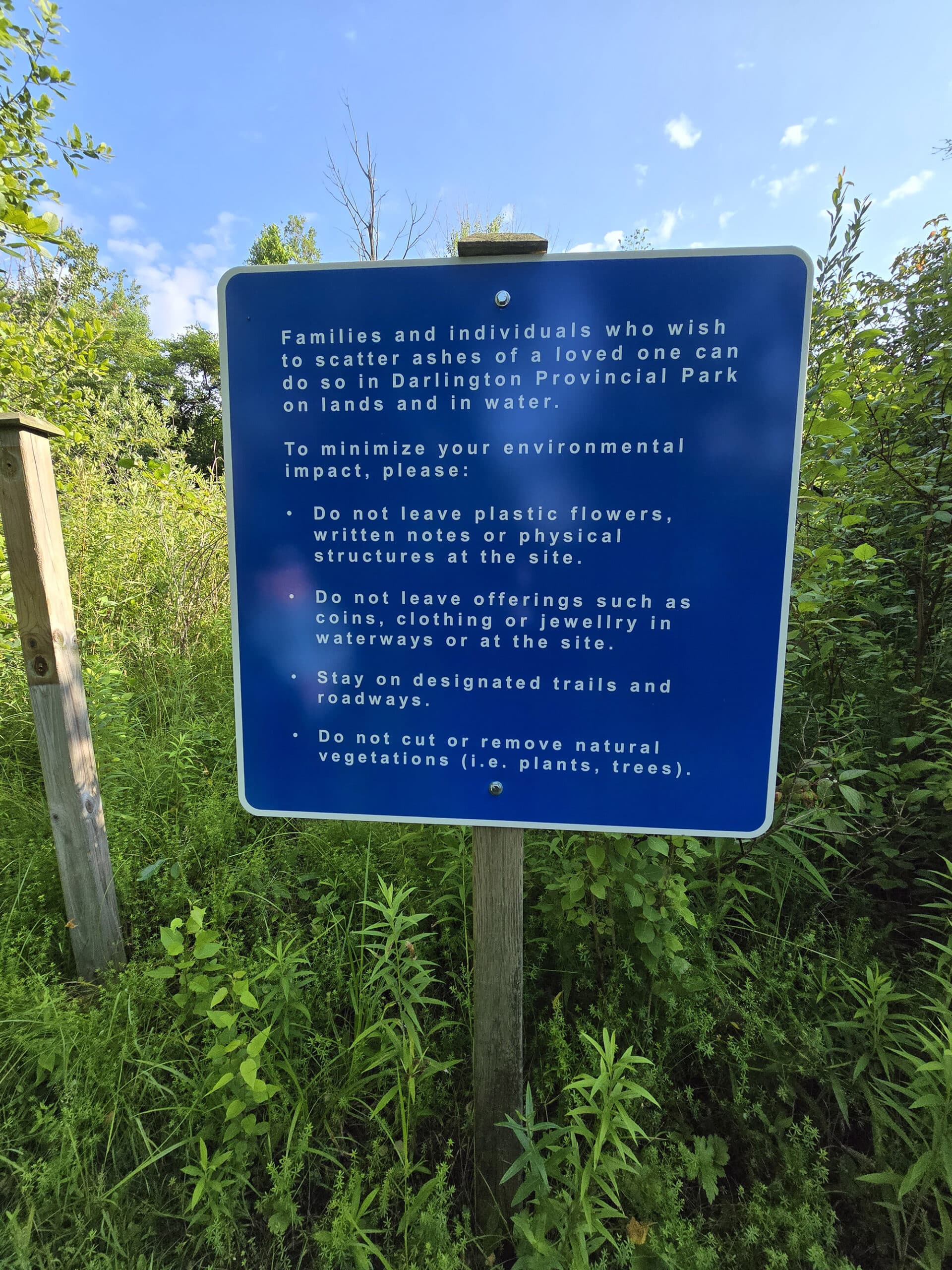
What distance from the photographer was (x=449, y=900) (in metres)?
1.88

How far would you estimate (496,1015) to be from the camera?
142cm

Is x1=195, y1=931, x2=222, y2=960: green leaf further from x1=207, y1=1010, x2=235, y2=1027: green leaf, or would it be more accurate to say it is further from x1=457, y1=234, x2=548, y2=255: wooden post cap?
→ x1=457, y1=234, x2=548, y2=255: wooden post cap

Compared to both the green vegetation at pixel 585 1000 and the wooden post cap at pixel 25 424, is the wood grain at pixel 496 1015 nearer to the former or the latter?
the green vegetation at pixel 585 1000

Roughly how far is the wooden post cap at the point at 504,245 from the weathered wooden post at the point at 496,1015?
49.6 inches

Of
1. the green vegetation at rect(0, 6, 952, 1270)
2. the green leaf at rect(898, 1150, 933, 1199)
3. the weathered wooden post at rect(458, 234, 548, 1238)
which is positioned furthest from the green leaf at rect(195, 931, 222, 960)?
the green leaf at rect(898, 1150, 933, 1199)

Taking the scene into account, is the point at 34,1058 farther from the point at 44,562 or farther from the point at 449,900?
the point at 44,562

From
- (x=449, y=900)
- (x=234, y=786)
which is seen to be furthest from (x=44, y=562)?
(x=449, y=900)

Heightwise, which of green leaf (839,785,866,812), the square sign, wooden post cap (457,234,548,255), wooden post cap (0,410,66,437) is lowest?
green leaf (839,785,866,812)

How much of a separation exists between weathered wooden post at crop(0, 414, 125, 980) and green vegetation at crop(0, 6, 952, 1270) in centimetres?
13

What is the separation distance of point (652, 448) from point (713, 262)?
14.4 inches

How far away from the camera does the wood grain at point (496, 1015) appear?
137 cm

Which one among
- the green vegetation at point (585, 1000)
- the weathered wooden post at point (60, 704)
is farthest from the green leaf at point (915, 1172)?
the weathered wooden post at point (60, 704)

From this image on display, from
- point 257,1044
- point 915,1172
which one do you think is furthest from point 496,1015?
point 915,1172

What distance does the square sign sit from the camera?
111 centimetres
